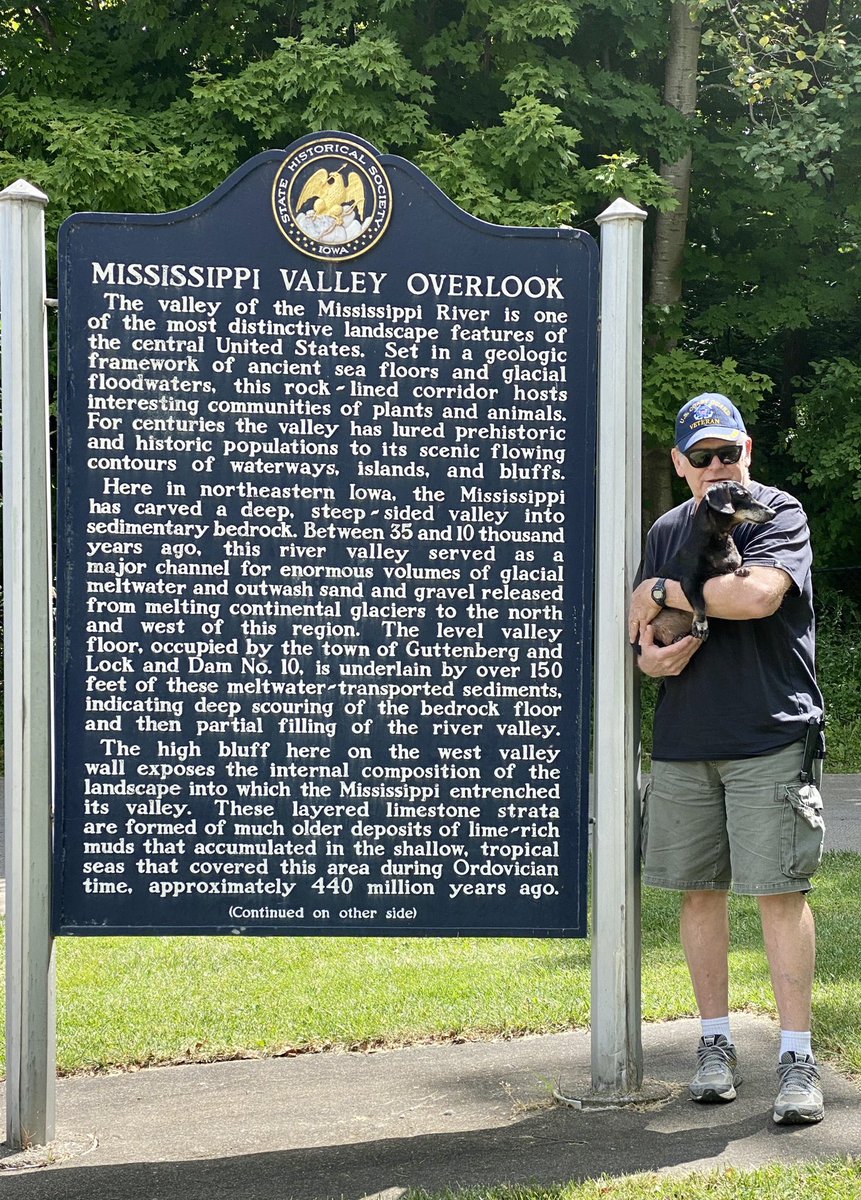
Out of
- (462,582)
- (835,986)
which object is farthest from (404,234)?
(835,986)

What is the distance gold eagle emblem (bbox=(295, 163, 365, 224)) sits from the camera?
12.7 feet

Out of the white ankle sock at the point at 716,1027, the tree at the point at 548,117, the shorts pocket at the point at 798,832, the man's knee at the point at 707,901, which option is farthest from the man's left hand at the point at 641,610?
the tree at the point at 548,117

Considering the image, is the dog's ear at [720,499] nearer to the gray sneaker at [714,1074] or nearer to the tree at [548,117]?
the gray sneaker at [714,1074]

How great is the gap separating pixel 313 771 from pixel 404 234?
5.17 feet

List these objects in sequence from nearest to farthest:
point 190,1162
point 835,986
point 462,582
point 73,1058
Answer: point 190,1162
point 462,582
point 73,1058
point 835,986

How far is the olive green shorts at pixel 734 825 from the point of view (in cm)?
384

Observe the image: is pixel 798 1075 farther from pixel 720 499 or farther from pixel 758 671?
pixel 720 499

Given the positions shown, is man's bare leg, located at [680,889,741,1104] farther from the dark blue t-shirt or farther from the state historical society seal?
the state historical society seal

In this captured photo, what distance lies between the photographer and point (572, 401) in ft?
13.0

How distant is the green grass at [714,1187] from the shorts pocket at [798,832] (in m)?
0.78

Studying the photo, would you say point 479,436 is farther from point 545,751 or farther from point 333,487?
point 545,751

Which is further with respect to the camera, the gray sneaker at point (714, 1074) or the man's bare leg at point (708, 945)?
the man's bare leg at point (708, 945)

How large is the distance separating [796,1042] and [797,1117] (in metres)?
0.21

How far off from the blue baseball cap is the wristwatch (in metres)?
0.46
